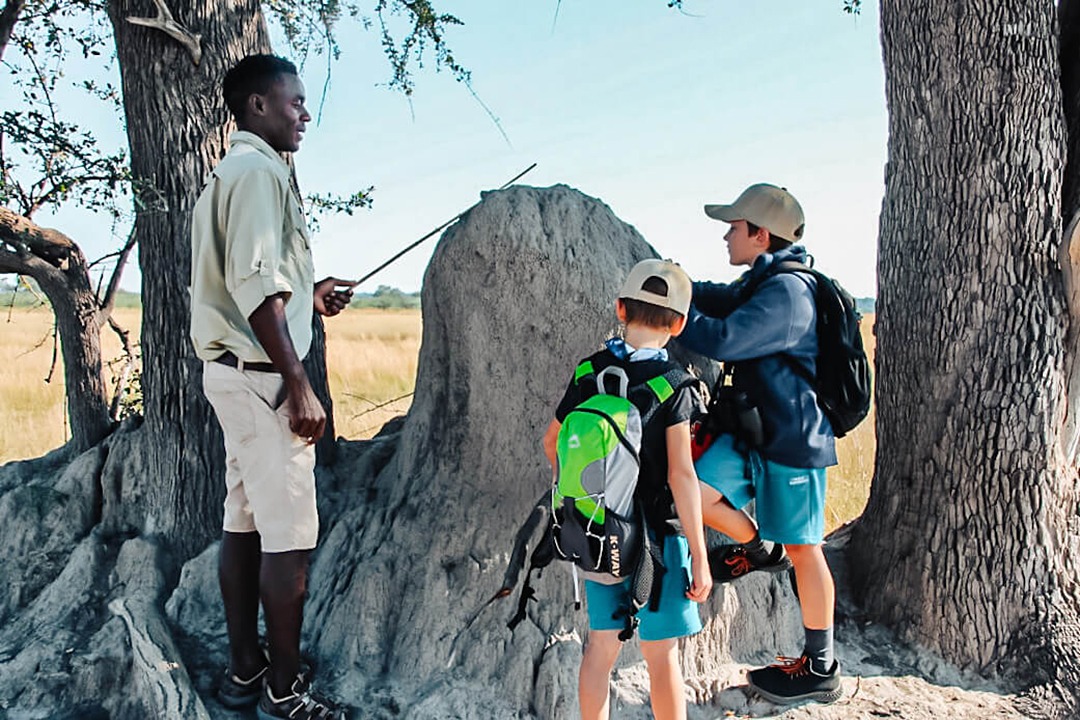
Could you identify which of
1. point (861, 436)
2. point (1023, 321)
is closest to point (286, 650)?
point (1023, 321)

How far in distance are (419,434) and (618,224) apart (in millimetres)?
1436

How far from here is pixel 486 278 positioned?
456cm

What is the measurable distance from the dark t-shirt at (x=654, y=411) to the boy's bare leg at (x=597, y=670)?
0.45 meters

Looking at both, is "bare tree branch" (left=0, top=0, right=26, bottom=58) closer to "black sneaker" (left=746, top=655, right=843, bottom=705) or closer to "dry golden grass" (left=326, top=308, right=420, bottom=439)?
"black sneaker" (left=746, top=655, right=843, bottom=705)

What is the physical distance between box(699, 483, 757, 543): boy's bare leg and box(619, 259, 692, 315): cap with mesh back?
0.87 metres

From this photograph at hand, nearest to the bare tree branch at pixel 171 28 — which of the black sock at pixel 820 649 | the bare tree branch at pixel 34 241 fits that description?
the bare tree branch at pixel 34 241

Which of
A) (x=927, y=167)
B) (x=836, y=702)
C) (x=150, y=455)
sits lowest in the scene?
(x=836, y=702)

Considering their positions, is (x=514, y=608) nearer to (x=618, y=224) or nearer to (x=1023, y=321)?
Result: (x=618, y=224)

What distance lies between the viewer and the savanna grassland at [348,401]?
909 cm

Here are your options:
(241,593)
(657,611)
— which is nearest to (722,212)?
(657,611)

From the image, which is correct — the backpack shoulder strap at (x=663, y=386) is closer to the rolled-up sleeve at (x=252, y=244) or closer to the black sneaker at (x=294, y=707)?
the rolled-up sleeve at (x=252, y=244)

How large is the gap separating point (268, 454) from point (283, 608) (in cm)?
59

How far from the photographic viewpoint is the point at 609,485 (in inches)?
127

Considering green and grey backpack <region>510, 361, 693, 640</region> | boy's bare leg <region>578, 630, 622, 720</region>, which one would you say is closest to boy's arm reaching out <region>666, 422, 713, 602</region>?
green and grey backpack <region>510, 361, 693, 640</region>
